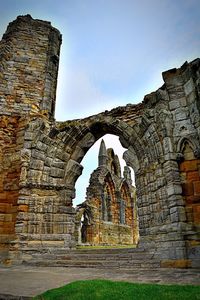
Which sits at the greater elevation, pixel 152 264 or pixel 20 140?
pixel 20 140

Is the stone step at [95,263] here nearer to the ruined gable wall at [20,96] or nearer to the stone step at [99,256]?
the stone step at [99,256]

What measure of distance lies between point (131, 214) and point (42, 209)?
17439 millimetres

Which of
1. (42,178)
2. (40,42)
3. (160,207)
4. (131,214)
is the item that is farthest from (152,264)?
(131,214)

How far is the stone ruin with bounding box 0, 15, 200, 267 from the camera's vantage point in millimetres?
6613

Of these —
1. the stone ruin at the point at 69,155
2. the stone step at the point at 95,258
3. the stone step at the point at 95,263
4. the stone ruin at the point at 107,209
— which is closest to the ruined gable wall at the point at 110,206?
the stone ruin at the point at 107,209

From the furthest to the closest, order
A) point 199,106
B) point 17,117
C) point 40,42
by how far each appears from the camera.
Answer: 1. point 40,42
2. point 17,117
3. point 199,106

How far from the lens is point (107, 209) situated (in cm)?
2150

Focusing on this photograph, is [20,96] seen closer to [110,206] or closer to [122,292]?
[122,292]

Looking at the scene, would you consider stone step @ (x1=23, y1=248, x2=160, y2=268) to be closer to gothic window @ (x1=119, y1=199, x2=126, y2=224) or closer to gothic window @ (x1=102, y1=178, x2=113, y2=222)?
gothic window @ (x1=102, y1=178, x2=113, y2=222)

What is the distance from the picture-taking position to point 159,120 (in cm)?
761

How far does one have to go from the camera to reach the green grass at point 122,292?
2771 mm

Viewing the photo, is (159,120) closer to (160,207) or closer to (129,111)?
(129,111)

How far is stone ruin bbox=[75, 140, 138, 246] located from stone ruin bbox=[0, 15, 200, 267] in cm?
892

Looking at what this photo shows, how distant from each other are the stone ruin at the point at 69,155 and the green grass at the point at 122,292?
296 centimetres
